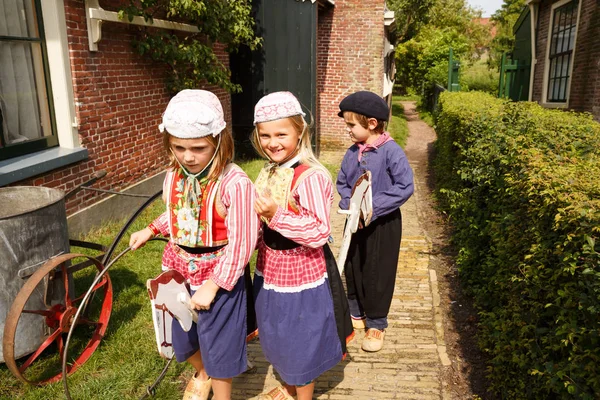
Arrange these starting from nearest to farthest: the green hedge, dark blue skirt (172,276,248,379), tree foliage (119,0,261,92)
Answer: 1. the green hedge
2. dark blue skirt (172,276,248,379)
3. tree foliage (119,0,261,92)

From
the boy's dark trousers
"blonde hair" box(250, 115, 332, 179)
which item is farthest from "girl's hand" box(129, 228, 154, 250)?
the boy's dark trousers

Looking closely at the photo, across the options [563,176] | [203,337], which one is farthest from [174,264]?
[563,176]

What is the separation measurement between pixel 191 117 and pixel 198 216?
493 millimetres

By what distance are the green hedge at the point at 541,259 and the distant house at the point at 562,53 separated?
6.35m

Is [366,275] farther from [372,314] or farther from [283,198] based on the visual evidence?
[283,198]

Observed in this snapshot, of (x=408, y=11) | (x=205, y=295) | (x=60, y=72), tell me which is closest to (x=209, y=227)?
(x=205, y=295)

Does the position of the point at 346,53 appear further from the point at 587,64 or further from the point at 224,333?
the point at 224,333

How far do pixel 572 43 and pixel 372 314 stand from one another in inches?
413

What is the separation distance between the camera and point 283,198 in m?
2.35

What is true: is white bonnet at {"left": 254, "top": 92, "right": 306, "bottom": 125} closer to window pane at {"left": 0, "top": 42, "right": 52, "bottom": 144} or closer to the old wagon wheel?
the old wagon wheel

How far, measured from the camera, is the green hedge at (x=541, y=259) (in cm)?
207

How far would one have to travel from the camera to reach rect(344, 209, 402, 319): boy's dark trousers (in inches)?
134

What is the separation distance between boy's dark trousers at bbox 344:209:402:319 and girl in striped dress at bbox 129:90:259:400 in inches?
45.8

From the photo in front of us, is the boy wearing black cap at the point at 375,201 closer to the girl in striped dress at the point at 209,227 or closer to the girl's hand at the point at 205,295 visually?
the girl in striped dress at the point at 209,227
